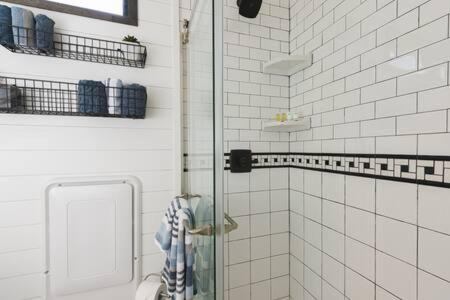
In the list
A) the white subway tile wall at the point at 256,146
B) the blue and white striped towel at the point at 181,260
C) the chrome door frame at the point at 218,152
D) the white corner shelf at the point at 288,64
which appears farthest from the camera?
the white subway tile wall at the point at 256,146

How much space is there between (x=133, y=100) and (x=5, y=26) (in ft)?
1.87

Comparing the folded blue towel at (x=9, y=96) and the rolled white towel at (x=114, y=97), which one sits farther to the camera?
the rolled white towel at (x=114, y=97)

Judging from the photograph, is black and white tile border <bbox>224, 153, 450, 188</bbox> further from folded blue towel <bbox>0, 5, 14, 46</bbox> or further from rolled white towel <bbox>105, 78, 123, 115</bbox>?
folded blue towel <bbox>0, 5, 14, 46</bbox>

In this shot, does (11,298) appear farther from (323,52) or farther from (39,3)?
(323,52)

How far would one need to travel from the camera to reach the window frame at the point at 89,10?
110 cm

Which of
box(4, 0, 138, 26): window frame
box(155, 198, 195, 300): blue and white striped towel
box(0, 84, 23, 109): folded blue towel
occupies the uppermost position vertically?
box(4, 0, 138, 26): window frame

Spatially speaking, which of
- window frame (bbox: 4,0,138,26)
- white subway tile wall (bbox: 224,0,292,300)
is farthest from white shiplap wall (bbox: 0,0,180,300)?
white subway tile wall (bbox: 224,0,292,300)

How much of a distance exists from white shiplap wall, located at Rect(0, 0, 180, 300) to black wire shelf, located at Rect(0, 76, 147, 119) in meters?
0.05

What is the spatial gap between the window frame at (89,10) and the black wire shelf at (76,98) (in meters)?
0.37

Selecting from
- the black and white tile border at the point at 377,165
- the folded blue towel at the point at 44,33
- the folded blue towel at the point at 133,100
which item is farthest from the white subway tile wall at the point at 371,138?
the folded blue towel at the point at 44,33

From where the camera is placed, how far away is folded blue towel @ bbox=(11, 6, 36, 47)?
96 cm

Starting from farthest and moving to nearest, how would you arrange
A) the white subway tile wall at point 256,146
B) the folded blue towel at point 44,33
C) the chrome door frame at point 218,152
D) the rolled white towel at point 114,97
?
the white subway tile wall at point 256,146, the rolled white towel at point 114,97, the folded blue towel at point 44,33, the chrome door frame at point 218,152

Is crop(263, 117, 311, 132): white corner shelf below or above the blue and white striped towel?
above

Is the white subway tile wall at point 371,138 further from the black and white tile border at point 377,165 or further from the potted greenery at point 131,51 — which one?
the potted greenery at point 131,51
